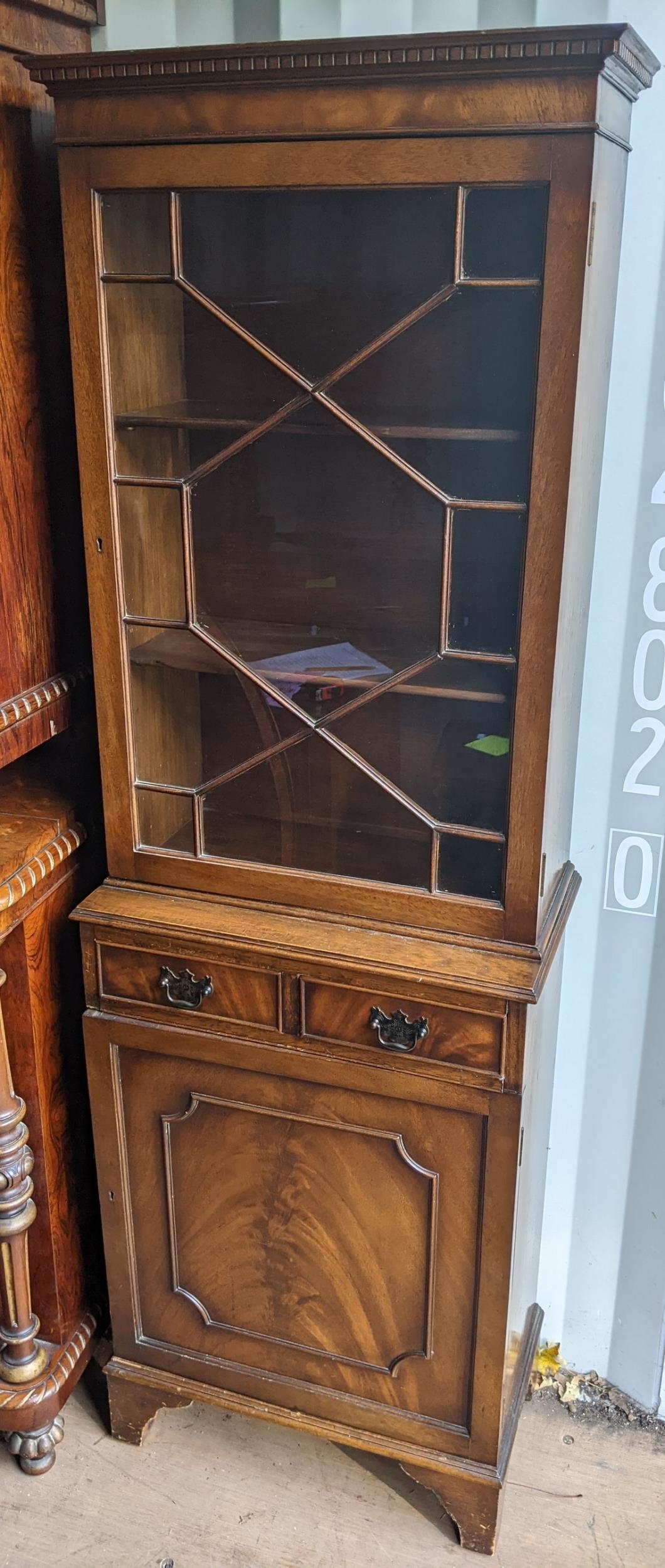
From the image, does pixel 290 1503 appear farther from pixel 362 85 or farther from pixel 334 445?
pixel 362 85

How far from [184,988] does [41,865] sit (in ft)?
0.67

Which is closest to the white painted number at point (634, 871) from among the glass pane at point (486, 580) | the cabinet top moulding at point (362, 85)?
the glass pane at point (486, 580)

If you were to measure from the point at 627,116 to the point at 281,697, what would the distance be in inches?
25.0

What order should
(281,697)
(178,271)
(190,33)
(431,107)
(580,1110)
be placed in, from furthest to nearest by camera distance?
(580,1110) → (190,33) → (281,697) → (178,271) → (431,107)

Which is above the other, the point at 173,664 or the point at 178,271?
the point at 178,271

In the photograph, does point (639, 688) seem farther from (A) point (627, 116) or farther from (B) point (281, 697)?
(A) point (627, 116)

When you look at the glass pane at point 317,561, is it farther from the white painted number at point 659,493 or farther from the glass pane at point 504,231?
the white painted number at point 659,493

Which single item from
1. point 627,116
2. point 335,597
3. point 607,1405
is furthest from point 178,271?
point 607,1405

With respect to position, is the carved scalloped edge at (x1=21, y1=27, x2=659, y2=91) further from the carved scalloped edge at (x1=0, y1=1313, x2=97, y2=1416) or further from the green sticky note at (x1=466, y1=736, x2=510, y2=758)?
the carved scalloped edge at (x1=0, y1=1313, x2=97, y2=1416)

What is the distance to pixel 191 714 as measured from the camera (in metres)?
1.27

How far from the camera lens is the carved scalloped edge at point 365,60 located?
909mm

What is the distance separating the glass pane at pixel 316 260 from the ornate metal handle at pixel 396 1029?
0.61 m

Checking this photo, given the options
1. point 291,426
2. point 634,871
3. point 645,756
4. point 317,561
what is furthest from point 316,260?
point 634,871

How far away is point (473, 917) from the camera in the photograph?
119 centimetres
